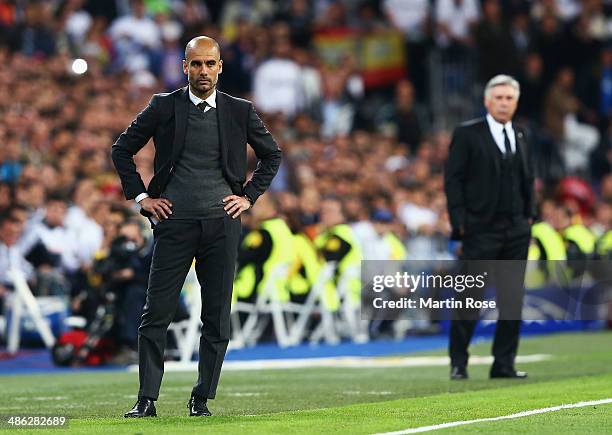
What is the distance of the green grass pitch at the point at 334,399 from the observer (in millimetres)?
9953

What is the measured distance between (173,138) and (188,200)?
1.30 ft

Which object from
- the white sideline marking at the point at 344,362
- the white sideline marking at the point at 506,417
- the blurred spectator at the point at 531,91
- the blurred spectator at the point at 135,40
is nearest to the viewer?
the white sideline marking at the point at 506,417

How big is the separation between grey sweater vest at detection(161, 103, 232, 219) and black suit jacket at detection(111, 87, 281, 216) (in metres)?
0.04

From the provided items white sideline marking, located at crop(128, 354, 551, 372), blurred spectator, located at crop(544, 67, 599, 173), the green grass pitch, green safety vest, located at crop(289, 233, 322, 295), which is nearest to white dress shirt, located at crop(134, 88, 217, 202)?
the green grass pitch

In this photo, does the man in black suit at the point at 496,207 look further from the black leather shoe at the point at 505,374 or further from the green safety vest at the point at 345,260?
the green safety vest at the point at 345,260

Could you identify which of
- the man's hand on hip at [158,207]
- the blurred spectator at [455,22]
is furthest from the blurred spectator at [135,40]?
the man's hand on hip at [158,207]

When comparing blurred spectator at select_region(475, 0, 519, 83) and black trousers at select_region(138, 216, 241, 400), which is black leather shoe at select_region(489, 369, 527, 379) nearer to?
black trousers at select_region(138, 216, 241, 400)

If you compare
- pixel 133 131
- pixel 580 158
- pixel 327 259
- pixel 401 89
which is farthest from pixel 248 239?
pixel 133 131

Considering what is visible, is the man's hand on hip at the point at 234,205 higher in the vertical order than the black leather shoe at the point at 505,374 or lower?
higher

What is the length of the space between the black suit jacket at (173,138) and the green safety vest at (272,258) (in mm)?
11362

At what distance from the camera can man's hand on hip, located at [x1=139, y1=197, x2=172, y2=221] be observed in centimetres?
1051

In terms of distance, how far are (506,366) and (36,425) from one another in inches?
217

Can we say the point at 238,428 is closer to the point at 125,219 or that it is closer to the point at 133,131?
the point at 133,131

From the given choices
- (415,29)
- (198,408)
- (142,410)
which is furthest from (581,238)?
(142,410)
